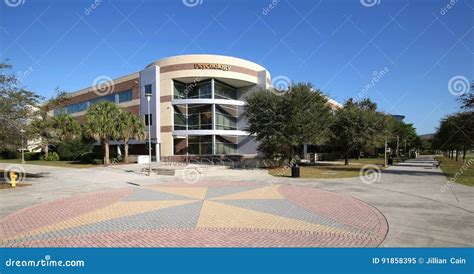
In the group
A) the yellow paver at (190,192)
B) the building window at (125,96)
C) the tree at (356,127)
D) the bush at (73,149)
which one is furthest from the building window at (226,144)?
the yellow paver at (190,192)

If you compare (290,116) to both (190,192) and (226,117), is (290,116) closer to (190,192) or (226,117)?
(226,117)

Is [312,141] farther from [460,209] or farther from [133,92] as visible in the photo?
[133,92]

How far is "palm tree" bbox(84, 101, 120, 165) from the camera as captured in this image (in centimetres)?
2986

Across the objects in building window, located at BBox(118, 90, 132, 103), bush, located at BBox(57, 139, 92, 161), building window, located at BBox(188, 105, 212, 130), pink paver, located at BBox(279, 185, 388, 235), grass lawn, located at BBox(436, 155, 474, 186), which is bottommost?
grass lawn, located at BBox(436, 155, 474, 186)

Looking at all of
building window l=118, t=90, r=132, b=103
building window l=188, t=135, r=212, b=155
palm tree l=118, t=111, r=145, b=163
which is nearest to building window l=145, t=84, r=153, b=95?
building window l=118, t=90, r=132, b=103

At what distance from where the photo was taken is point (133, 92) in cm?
4006

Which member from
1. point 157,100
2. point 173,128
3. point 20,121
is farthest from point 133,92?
point 20,121

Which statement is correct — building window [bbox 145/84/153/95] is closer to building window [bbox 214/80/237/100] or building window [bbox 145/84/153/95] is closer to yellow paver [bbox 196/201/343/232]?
building window [bbox 214/80/237/100]

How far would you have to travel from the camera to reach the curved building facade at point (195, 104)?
35531 millimetres

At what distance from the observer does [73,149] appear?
39062 mm

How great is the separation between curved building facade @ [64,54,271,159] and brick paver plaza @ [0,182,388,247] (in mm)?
24236

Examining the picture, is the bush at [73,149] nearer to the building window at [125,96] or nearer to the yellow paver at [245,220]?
the building window at [125,96]

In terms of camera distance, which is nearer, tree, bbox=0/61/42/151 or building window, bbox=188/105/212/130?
tree, bbox=0/61/42/151

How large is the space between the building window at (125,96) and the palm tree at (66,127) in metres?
7.40
